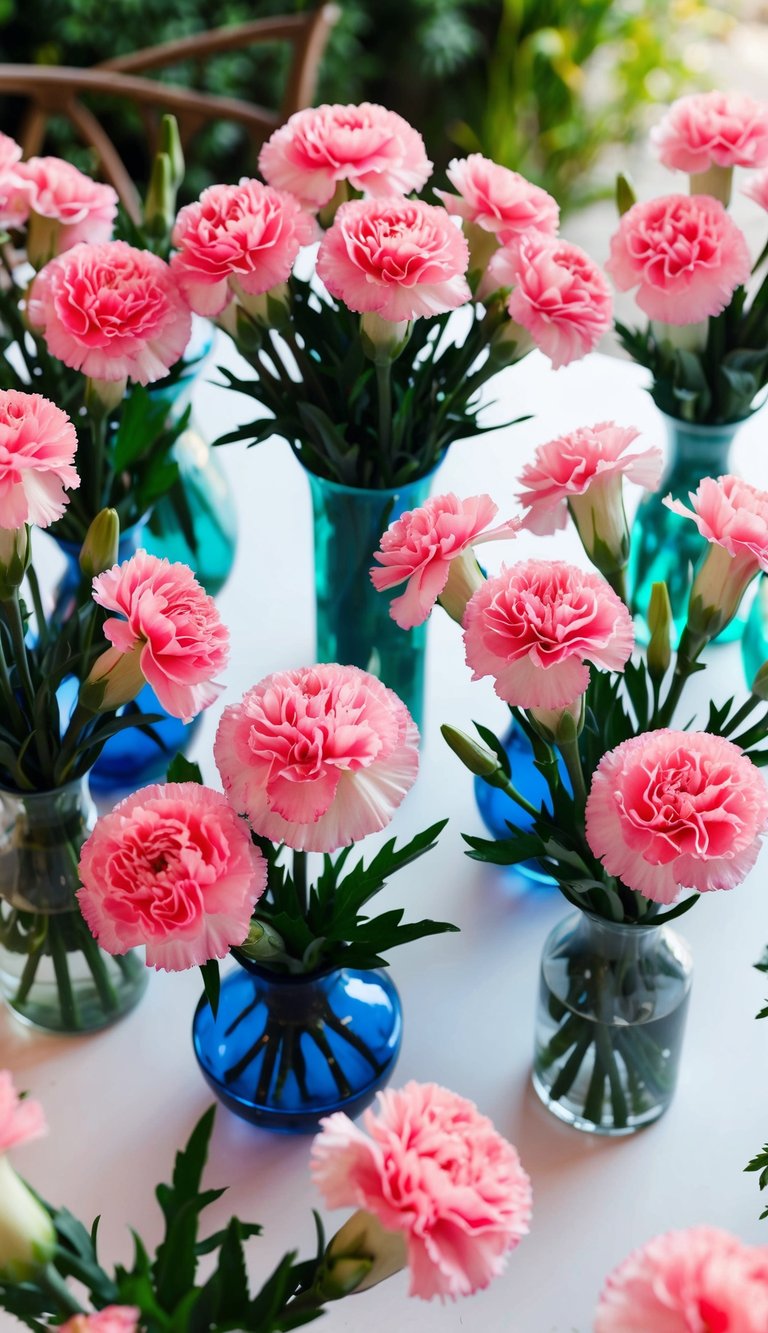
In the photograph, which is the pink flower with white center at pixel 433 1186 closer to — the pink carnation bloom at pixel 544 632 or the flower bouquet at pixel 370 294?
the pink carnation bloom at pixel 544 632

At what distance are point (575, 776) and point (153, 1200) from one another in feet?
1.00

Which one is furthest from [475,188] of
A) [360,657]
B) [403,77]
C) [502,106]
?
[403,77]

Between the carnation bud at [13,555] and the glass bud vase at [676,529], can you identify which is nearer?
the carnation bud at [13,555]

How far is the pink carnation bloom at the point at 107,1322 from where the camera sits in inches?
17.0

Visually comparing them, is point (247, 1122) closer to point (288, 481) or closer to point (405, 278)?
point (405, 278)

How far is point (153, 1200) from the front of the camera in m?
0.72

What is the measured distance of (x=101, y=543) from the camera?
2.19ft

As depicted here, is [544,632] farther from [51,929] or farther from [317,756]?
[51,929]

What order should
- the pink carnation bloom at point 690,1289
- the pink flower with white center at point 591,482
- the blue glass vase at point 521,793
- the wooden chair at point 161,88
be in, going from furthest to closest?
the wooden chair at point 161,88
the blue glass vase at point 521,793
the pink flower with white center at point 591,482
the pink carnation bloom at point 690,1289

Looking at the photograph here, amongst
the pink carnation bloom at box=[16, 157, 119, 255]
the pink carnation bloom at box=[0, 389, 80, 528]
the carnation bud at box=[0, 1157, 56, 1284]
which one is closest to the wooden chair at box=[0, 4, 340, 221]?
the pink carnation bloom at box=[16, 157, 119, 255]

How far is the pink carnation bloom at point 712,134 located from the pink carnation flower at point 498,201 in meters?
0.14

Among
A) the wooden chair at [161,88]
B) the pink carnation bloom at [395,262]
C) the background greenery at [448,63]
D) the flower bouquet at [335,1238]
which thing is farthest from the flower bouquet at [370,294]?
A: the background greenery at [448,63]

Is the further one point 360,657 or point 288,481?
point 288,481

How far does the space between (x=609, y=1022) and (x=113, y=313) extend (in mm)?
452
